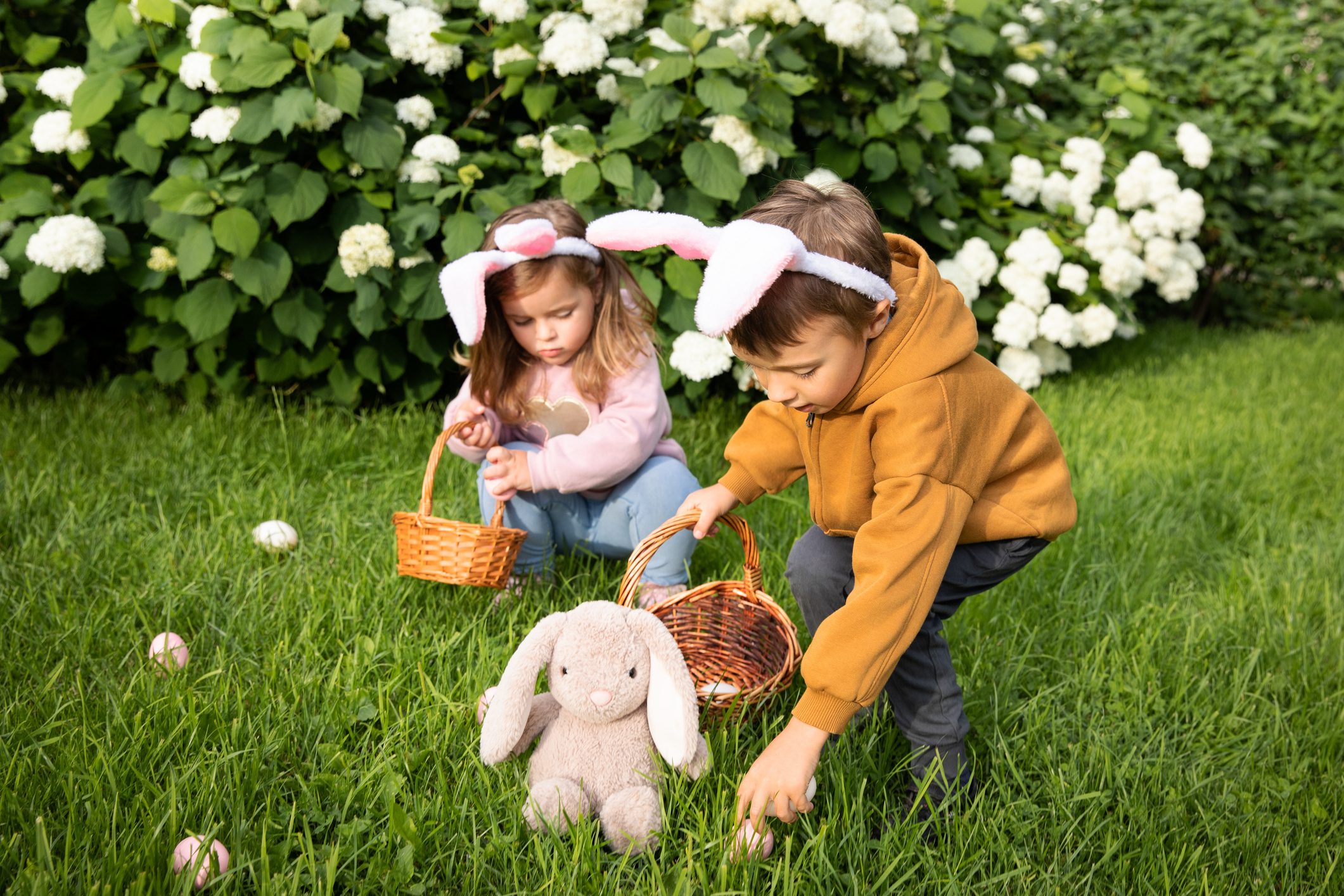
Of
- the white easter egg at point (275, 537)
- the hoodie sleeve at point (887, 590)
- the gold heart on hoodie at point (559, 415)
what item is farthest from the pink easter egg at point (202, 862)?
the gold heart on hoodie at point (559, 415)

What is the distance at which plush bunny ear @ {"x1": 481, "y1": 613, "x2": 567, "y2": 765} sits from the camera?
5.46 ft

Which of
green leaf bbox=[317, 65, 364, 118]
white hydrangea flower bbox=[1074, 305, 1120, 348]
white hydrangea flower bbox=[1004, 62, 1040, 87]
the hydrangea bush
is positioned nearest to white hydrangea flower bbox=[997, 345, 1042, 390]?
white hydrangea flower bbox=[1074, 305, 1120, 348]

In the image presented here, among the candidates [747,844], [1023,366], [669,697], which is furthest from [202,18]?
[1023,366]

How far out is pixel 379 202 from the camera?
3311 mm

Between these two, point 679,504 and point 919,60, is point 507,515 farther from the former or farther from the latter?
point 919,60

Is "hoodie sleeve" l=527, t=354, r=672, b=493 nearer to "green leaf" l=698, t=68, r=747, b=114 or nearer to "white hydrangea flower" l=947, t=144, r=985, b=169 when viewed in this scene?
"green leaf" l=698, t=68, r=747, b=114

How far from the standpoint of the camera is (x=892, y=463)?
1.58 meters

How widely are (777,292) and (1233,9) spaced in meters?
6.10

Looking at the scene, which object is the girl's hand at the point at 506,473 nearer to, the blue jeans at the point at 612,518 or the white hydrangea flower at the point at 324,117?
the blue jeans at the point at 612,518

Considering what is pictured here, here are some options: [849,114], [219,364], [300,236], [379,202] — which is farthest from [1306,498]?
[219,364]

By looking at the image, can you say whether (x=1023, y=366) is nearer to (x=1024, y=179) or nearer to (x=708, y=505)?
(x=1024, y=179)

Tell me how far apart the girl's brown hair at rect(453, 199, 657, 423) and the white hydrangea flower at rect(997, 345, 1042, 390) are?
2.12m

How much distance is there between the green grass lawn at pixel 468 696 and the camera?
1.62 metres

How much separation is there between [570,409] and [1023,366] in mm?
2382
